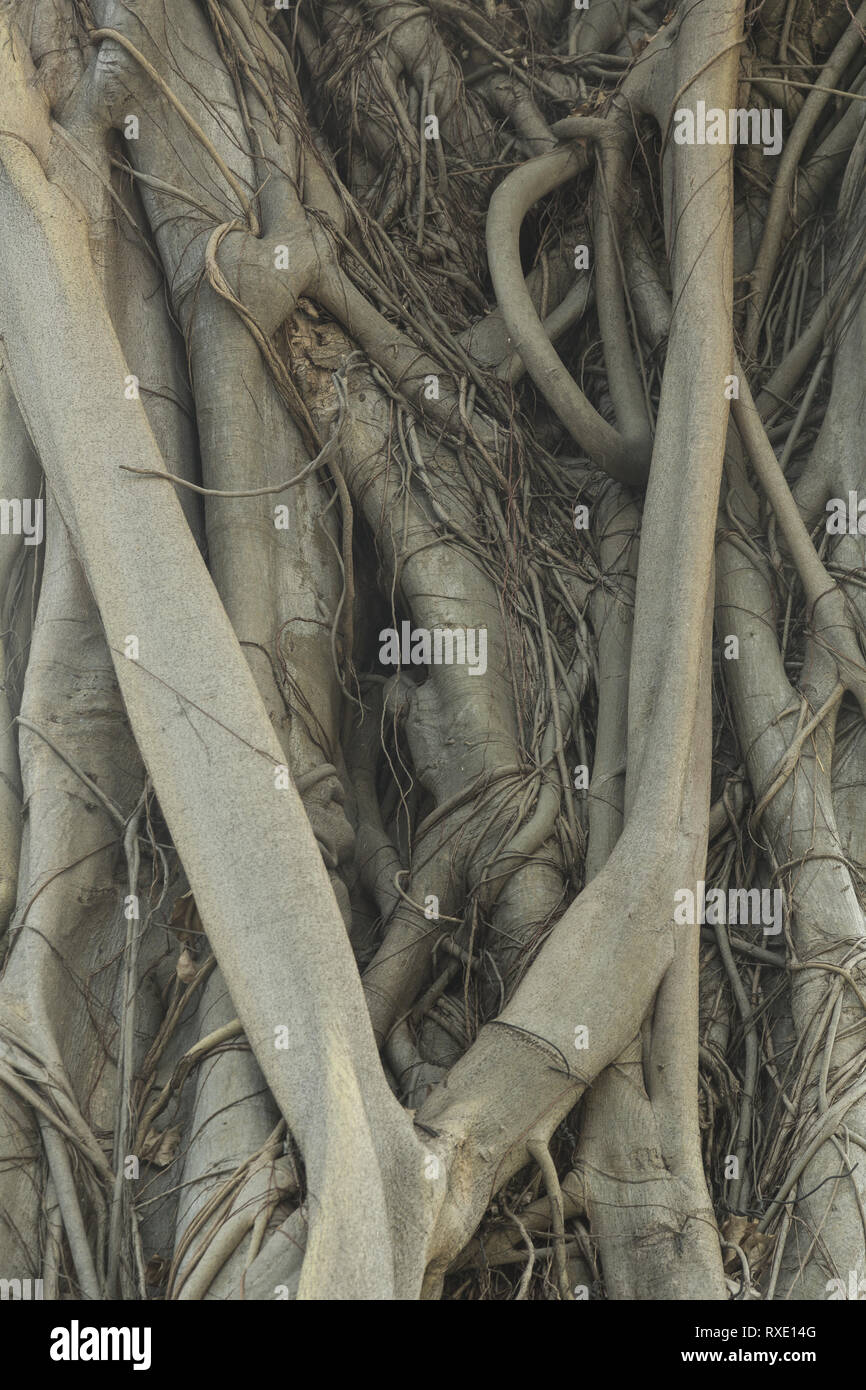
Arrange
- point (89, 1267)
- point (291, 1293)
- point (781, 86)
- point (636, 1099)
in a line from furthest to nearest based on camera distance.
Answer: point (781, 86), point (636, 1099), point (89, 1267), point (291, 1293)

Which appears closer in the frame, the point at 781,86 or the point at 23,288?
the point at 23,288

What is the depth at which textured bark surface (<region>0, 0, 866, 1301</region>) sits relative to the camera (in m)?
2.23

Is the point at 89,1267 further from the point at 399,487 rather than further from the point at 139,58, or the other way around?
the point at 139,58

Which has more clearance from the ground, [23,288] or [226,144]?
→ [226,144]

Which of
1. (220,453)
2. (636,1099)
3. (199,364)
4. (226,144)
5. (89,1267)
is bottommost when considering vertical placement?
(89,1267)

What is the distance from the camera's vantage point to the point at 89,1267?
2.18 m

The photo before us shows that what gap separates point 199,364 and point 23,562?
60cm

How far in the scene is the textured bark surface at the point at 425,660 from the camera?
2.23 meters

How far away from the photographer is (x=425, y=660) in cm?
292

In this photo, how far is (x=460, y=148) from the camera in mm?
3682

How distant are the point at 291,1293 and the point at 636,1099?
72 centimetres

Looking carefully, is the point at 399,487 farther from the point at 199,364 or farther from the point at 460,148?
the point at 460,148

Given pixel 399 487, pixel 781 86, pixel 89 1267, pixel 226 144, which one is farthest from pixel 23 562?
pixel 781 86

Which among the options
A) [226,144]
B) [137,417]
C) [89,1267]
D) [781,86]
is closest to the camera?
[89,1267]
